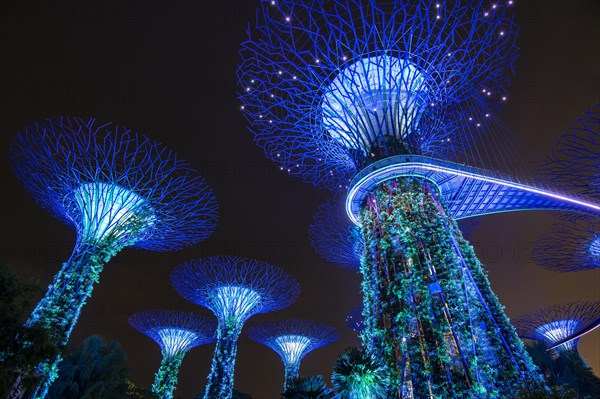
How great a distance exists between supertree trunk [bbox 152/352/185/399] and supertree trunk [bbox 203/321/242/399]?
303 inches

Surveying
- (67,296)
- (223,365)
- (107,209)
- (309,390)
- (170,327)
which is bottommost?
(309,390)

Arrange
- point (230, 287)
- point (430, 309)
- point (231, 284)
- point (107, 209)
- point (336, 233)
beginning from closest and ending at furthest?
point (430, 309) → point (107, 209) → point (336, 233) → point (231, 284) → point (230, 287)

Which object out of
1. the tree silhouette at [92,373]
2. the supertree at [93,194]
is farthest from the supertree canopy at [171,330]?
the supertree at [93,194]

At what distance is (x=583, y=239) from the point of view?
25.1 metres

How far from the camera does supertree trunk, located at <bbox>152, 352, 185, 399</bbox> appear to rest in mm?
29359

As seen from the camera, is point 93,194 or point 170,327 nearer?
point 93,194

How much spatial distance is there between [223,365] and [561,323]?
3506 cm

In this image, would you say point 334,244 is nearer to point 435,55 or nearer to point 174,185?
point 174,185

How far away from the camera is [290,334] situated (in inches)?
1467

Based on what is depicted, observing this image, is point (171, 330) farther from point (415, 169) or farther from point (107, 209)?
point (415, 169)

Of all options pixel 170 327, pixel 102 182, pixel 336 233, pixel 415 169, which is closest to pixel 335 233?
pixel 336 233

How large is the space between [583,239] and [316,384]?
25783 millimetres

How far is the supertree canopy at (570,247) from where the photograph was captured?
24453 mm

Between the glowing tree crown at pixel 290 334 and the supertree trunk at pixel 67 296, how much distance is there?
23.7 m
